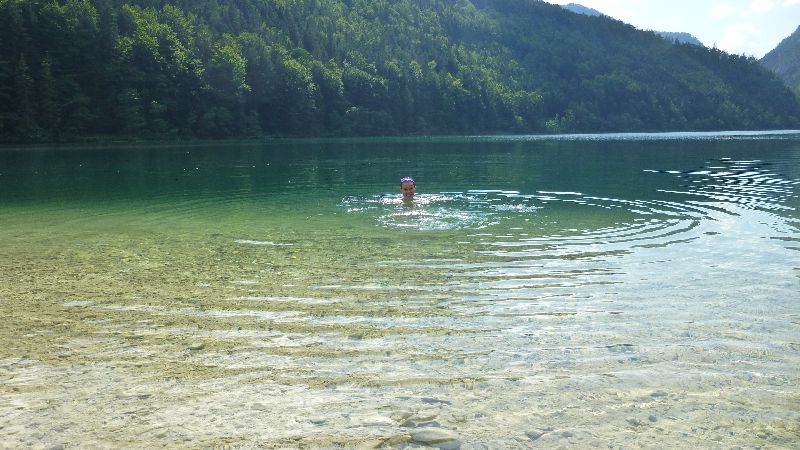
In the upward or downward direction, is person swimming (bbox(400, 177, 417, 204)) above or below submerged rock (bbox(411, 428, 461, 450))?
above

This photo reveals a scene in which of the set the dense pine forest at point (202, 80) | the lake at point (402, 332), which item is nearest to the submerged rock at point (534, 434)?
the lake at point (402, 332)

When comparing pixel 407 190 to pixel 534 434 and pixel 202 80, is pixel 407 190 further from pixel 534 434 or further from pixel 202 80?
pixel 202 80

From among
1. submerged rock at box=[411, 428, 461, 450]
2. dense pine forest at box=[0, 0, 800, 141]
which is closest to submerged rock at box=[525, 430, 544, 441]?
submerged rock at box=[411, 428, 461, 450]

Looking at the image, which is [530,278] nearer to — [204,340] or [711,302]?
[711,302]

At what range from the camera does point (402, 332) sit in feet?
29.4

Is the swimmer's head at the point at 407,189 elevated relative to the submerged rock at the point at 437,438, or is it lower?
elevated

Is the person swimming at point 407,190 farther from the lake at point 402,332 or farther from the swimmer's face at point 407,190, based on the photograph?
the lake at point 402,332

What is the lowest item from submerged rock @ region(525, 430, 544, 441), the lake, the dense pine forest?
submerged rock @ region(525, 430, 544, 441)

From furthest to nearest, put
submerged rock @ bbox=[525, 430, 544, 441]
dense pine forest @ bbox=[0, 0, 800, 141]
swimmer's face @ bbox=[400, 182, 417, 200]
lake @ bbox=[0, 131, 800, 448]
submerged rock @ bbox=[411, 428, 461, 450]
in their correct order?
dense pine forest @ bbox=[0, 0, 800, 141], swimmer's face @ bbox=[400, 182, 417, 200], lake @ bbox=[0, 131, 800, 448], submerged rock @ bbox=[525, 430, 544, 441], submerged rock @ bbox=[411, 428, 461, 450]

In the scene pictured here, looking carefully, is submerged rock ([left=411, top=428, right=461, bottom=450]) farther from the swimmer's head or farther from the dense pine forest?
the dense pine forest

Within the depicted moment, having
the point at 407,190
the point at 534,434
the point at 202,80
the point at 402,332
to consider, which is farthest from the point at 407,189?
the point at 202,80

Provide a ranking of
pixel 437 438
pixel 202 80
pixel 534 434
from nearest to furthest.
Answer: pixel 437 438
pixel 534 434
pixel 202 80

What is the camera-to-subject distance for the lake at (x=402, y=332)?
614 centimetres

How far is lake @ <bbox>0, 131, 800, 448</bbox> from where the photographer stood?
242 inches
